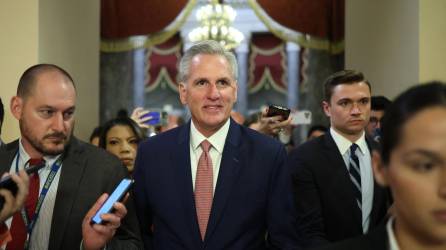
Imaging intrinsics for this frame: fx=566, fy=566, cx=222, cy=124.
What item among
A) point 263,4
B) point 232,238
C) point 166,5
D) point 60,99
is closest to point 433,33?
point 232,238

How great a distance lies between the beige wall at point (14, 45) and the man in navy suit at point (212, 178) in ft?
6.67

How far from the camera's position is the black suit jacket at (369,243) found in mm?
1318

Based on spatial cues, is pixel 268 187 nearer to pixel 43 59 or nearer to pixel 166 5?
pixel 43 59

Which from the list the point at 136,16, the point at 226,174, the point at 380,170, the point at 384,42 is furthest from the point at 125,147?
the point at 136,16

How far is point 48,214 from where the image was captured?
2.17 metres

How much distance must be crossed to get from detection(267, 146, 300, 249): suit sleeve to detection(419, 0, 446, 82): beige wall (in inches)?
84.7

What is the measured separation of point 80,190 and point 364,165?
137cm

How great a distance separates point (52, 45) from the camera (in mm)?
4480

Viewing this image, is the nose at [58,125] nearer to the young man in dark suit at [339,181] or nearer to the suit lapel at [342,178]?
the young man in dark suit at [339,181]

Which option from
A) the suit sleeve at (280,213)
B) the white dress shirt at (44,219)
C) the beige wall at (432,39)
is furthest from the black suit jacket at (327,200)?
the beige wall at (432,39)

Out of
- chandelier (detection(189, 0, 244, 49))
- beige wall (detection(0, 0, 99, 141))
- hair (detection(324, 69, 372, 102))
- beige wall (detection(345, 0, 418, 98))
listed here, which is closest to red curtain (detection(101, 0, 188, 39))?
chandelier (detection(189, 0, 244, 49))

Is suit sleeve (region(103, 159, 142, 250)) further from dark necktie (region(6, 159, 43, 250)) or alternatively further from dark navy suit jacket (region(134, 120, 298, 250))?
dark necktie (region(6, 159, 43, 250))

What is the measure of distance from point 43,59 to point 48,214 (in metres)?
2.30

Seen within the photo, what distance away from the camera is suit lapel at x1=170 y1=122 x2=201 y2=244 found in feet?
7.18
